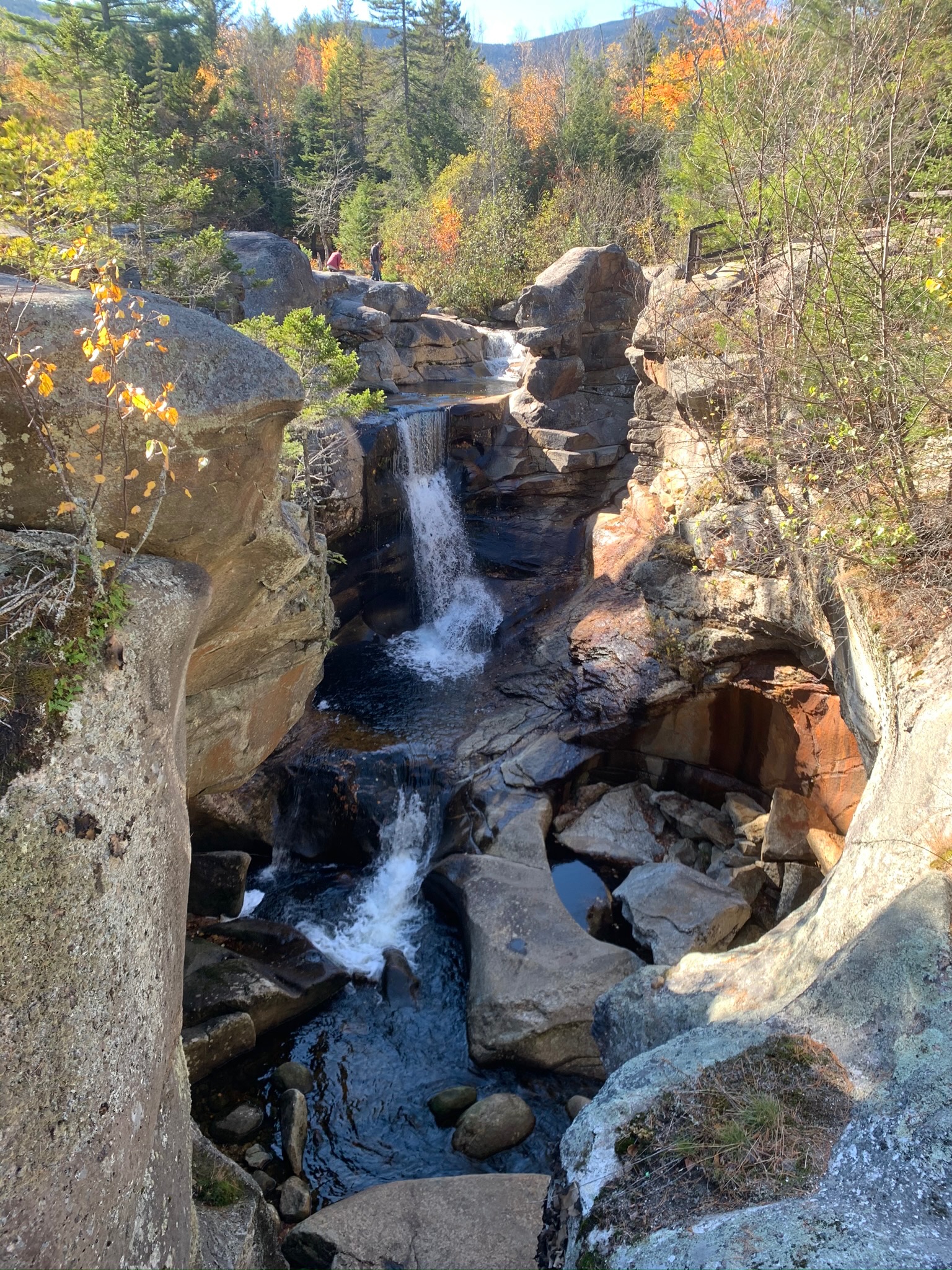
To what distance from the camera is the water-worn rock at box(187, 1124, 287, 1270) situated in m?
4.97

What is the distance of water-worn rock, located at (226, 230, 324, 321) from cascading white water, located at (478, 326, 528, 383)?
6.37 metres

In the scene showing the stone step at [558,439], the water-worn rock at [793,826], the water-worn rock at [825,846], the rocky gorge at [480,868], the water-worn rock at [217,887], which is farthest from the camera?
the stone step at [558,439]

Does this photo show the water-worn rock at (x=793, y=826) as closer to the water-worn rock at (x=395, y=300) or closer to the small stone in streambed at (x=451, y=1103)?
the small stone in streambed at (x=451, y=1103)

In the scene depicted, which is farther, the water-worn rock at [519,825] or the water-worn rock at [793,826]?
the water-worn rock at [519,825]

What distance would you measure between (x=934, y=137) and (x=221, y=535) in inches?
320

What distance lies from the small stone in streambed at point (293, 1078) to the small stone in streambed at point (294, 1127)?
0.23 metres

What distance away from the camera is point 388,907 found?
1052 centimetres

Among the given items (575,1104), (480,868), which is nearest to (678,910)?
(480,868)

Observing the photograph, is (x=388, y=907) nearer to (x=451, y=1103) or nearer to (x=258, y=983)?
(x=258, y=983)

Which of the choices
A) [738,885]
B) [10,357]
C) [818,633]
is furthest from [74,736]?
[738,885]

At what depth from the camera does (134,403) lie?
401 cm

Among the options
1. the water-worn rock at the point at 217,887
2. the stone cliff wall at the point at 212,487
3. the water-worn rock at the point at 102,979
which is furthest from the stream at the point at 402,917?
the water-worn rock at the point at 102,979

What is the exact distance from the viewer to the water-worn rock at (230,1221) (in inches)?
196

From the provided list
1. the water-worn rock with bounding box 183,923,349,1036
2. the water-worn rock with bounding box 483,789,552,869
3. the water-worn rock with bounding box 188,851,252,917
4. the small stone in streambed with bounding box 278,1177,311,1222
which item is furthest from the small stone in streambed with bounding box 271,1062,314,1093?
the water-worn rock with bounding box 483,789,552,869
